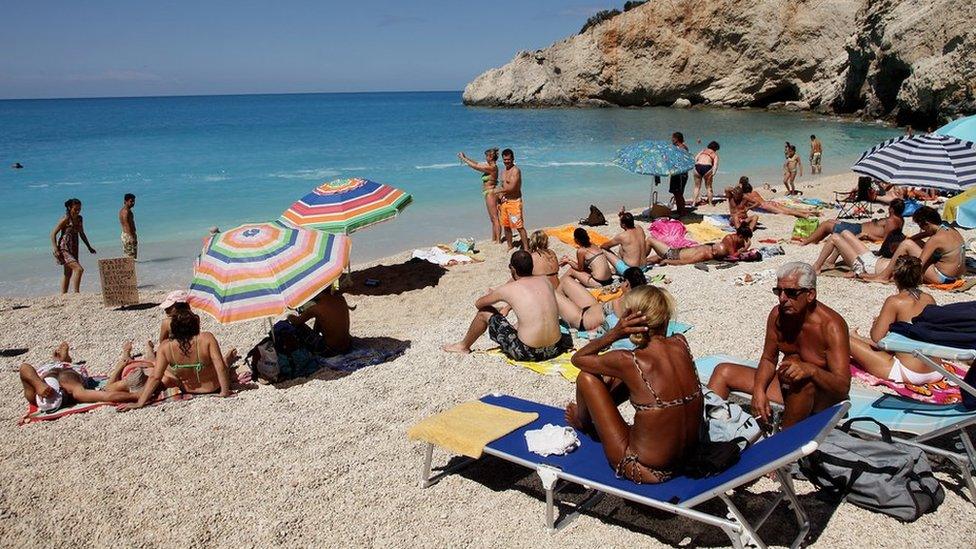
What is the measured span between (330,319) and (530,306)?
1.98 m

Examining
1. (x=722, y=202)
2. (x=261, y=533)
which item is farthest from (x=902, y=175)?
(x=261, y=533)

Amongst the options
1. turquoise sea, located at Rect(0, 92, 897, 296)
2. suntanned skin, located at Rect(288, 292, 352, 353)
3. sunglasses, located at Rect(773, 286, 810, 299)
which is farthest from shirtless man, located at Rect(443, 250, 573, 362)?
turquoise sea, located at Rect(0, 92, 897, 296)

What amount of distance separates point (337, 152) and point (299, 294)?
30713 millimetres

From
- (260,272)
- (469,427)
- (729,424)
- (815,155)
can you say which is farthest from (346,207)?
(815,155)

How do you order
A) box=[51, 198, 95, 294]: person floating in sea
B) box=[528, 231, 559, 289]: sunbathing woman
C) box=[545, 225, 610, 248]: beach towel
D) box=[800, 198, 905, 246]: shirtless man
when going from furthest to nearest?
box=[545, 225, 610, 248]: beach towel → box=[800, 198, 905, 246]: shirtless man → box=[51, 198, 95, 294]: person floating in sea → box=[528, 231, 559, 289]: sunbathing woman

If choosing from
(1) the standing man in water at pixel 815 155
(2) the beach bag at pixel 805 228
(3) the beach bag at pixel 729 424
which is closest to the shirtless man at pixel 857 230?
(2) the beach bag at pixel 805 228

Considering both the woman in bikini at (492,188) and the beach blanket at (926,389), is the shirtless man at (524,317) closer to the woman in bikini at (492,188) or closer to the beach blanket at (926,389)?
the beach blanket at (926,389)

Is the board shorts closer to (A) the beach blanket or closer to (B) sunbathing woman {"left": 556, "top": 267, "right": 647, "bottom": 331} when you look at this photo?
(B) sunbathing woman {"left": 556, "top": 267, "right": 647, "bottom": 331}

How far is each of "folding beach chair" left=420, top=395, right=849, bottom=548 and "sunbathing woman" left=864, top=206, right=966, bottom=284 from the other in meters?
4.93

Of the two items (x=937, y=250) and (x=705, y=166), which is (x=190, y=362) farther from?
(x=705, y=166)

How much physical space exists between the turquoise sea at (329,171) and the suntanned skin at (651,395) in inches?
372

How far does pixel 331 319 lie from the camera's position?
22.4 ft

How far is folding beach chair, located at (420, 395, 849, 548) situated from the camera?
3320mm

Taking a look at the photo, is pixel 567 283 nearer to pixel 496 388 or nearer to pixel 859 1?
pixel 496 388
